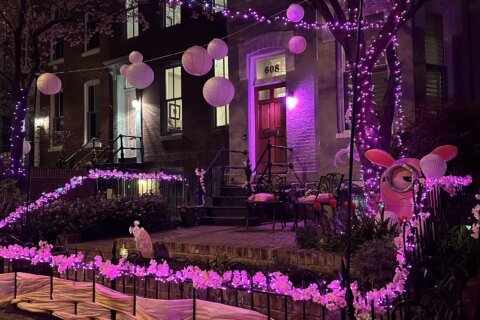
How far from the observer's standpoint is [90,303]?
Answer: 5324mm

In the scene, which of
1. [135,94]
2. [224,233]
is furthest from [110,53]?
[224,233]

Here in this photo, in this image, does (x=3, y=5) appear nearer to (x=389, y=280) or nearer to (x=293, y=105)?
(x=293, y=105)

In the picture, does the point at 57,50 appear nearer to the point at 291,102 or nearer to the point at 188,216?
the point at 291,102

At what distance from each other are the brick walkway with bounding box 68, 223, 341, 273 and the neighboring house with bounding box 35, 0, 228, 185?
18.5 ft

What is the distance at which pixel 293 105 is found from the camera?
1209 centimetres

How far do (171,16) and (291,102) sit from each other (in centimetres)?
644

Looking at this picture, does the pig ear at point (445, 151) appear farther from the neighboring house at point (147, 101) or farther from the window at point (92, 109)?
the window at point (92, 109)

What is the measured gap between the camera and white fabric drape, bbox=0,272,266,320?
4312mm

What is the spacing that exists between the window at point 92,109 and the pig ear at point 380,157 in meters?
13.9

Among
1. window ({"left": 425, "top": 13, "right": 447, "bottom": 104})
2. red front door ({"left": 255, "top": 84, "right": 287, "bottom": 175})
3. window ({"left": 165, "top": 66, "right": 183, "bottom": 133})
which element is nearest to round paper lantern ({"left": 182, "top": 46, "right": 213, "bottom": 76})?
red front door ({"left": 255, "top": 84, "right": 287, "bottom": 175})

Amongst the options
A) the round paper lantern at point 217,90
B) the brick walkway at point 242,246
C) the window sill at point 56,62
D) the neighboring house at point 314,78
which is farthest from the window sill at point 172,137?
the window sill at point 56,62

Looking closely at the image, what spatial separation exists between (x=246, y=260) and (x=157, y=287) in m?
1.39

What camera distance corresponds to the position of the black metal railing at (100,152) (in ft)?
55.0

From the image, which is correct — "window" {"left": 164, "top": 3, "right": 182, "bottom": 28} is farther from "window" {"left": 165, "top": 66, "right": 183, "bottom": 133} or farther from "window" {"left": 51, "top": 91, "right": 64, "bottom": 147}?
"window" {"left": 51, "top": 91, "right": 64, "bottom": 147}
